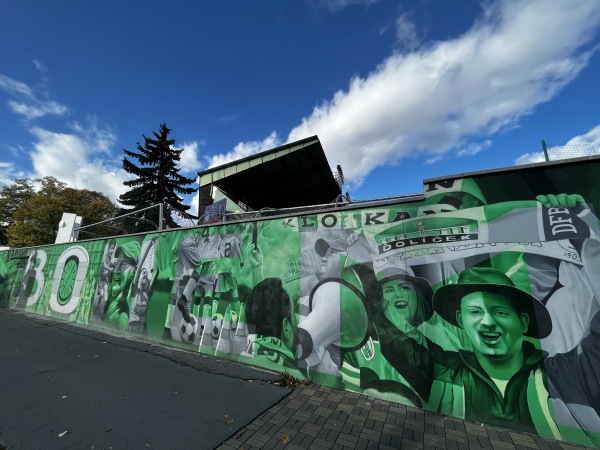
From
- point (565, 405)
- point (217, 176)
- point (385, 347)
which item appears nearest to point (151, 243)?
point (385, 347)

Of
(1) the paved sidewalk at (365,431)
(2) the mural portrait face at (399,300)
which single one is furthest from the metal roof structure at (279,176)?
(1) the paved sidewalk at (365,431)

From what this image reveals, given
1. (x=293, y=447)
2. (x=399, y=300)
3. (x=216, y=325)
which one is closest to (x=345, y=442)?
(x=293, y=447)

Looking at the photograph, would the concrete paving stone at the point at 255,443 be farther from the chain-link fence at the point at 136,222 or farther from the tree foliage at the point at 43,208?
the tree foliage at the point at 43,208

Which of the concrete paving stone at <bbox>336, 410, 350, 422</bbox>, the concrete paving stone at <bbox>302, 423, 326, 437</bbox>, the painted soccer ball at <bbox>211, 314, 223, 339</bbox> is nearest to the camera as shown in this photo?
the concrete paving stone at <bbox>302, 423, 326, 437</bbox>

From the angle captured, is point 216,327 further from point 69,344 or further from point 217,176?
point 217,176

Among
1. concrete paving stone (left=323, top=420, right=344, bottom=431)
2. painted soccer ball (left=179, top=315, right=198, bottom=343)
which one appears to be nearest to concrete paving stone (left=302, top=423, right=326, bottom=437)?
concrete paving stone (left=323, top=420, right=344, bottom=431)

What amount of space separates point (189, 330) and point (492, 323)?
17.4 ft

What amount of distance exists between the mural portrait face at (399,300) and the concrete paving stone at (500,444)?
4.60 feet

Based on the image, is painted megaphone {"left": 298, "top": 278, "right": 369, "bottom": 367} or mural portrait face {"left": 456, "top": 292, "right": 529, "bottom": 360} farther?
painted megaphone {"left": 298, "top": 278, "right": 369, "bottom": 367}

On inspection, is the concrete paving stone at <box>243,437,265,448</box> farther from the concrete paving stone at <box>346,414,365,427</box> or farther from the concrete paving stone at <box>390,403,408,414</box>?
the concrete paving stone at <box>390,403,408,414</box>

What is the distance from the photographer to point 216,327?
538 cm

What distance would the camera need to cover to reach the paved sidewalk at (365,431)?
2.73 m

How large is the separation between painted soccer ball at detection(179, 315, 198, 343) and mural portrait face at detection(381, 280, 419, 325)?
153 inches

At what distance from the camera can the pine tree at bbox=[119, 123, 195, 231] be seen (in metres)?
26.2
